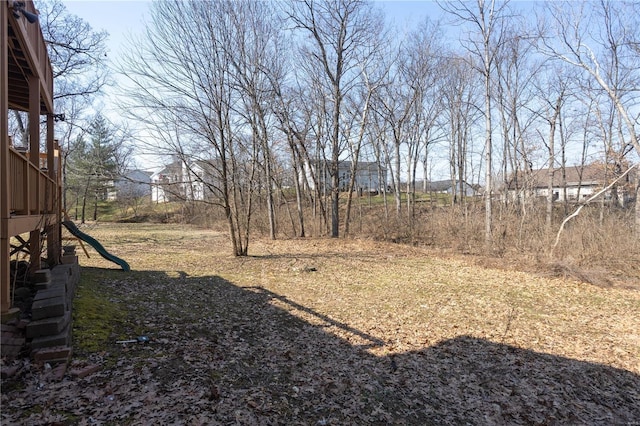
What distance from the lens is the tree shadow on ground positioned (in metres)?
3.23

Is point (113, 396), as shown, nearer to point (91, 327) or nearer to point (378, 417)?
point (91, 327)

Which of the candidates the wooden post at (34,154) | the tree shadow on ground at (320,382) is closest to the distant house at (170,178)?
the wooden post at (34,154)

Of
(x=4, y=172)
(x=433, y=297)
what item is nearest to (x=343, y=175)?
(x=433, y=297)

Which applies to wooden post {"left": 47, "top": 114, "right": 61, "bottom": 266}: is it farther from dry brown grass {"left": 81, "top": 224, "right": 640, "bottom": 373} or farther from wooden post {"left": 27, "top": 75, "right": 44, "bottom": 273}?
dry brown grass {"left": 81, "top": 224, "right": 640, "bottom": 373}

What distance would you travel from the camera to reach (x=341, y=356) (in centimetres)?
479

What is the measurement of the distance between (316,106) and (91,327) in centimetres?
1790

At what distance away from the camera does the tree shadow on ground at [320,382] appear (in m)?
3.23

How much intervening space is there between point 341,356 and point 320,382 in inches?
31.6

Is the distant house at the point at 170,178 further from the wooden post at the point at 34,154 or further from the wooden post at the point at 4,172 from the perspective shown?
the wooden post at the point at 4,172

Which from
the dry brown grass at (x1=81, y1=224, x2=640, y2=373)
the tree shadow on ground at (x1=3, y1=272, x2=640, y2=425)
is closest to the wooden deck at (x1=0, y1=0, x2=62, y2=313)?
the tree shadow on ground at (x1=3, y1=272, x2=640, y2=425)

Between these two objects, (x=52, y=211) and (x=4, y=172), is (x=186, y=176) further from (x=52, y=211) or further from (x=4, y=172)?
(x=4, y=172)

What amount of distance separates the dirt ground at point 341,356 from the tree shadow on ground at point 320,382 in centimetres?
2

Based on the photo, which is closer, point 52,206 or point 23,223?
point 23,223

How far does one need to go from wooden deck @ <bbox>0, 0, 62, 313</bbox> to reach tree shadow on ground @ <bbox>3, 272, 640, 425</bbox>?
1.77 metres
